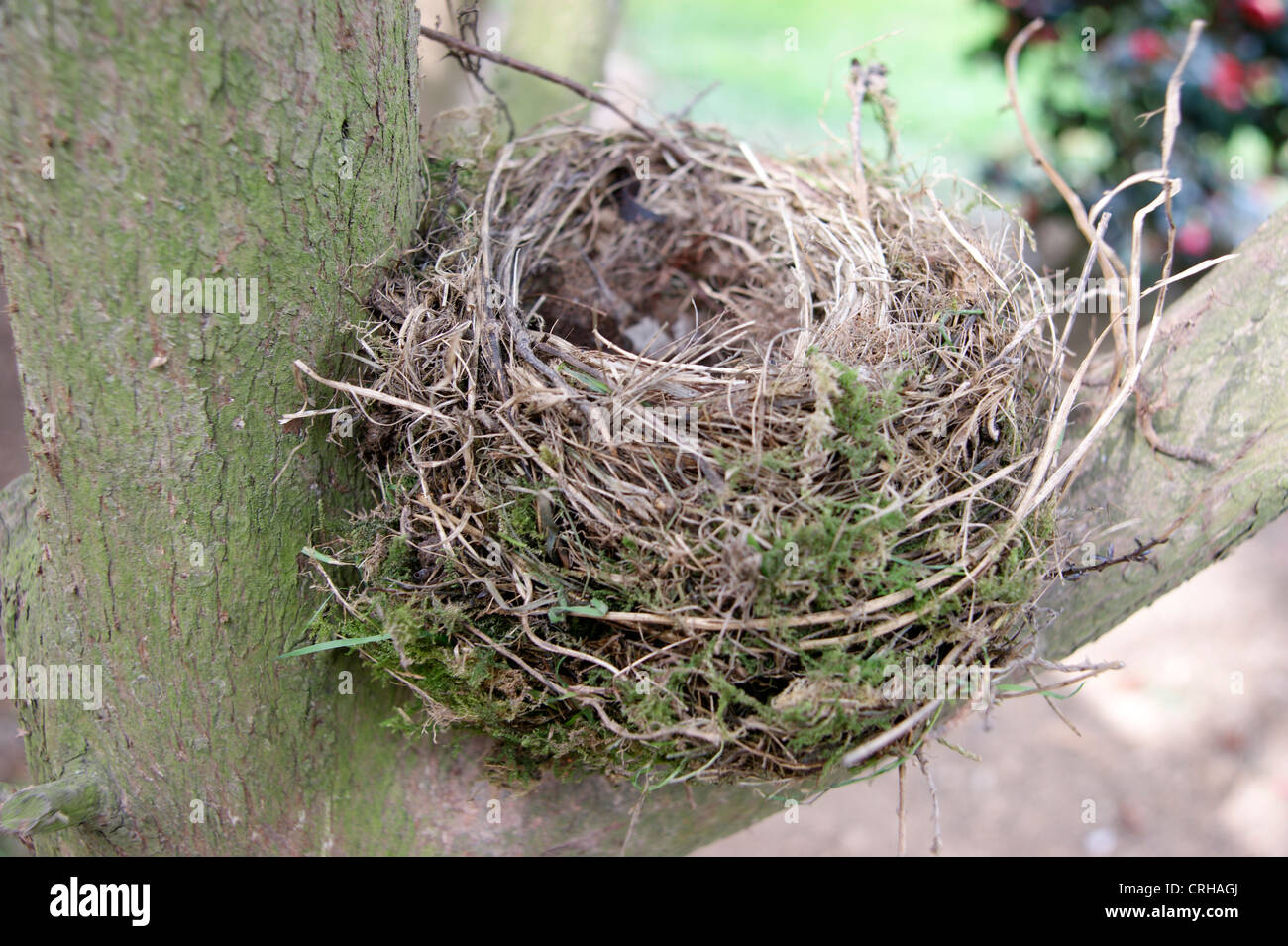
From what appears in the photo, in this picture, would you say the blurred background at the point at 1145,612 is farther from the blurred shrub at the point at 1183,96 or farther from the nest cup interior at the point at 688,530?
the nest cup interior at the point at 688,530

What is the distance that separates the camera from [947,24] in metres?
7.27

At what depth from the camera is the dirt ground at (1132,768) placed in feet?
10.8

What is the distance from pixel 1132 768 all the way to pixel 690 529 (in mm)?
3163

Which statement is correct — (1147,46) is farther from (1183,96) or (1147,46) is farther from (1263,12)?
(1263,12)

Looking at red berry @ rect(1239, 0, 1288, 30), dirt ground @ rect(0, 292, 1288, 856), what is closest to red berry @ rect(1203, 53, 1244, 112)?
red berry @ rect(1239, 0, 1288, 30)

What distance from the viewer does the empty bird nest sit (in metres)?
1.12

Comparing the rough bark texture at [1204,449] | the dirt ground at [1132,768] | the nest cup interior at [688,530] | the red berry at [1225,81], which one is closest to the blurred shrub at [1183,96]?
the red berry at [1225,81]

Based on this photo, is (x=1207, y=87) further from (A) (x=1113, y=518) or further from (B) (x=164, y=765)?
(B) (x=164, y=765)

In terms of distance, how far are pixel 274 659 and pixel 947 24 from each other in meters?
7.83

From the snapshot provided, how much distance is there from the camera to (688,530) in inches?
45.4

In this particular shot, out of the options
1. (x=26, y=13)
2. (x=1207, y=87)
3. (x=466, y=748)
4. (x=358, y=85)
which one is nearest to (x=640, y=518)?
(x=466, y=748)

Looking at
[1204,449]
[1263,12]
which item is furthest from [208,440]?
[1263,12]

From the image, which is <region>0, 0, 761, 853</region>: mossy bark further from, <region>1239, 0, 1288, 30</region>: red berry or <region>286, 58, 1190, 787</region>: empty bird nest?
<region>1239, 0, 1288, 30</region>: red berry

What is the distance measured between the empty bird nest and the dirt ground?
88.1 inches
